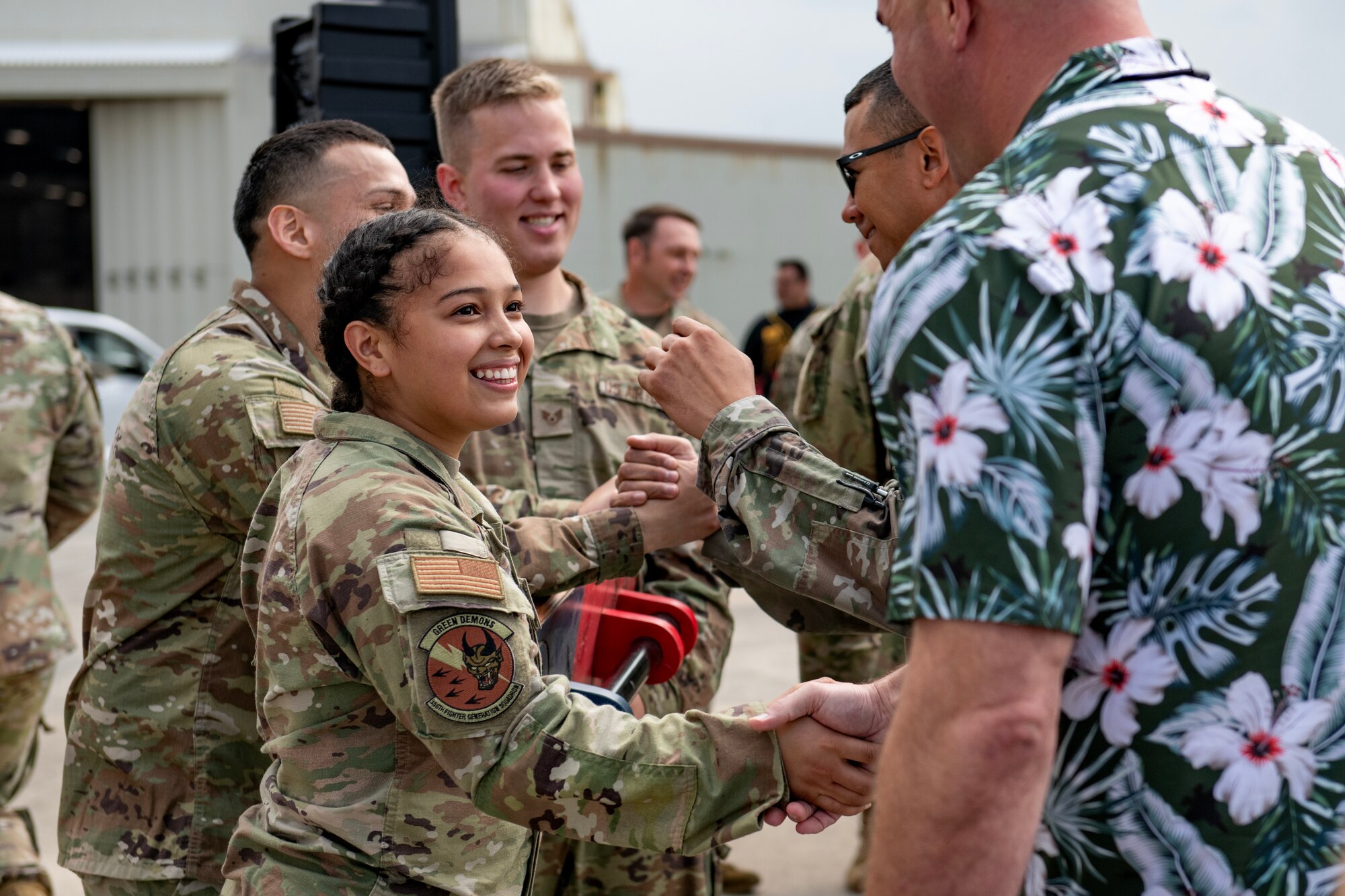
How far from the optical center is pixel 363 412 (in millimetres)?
2113

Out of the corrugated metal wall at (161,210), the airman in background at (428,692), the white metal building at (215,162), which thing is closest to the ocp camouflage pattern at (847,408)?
the airman in background at (428,692)

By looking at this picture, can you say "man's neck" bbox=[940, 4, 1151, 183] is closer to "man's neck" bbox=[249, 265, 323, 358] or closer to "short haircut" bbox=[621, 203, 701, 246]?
"man's neck" bbox=[249, 265, 323, 358]

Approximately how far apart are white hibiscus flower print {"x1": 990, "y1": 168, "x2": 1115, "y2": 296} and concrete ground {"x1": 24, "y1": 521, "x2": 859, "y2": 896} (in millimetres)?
4004

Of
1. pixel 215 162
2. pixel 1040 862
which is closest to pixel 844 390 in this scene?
pixel 1040 862

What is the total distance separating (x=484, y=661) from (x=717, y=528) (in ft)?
3.64

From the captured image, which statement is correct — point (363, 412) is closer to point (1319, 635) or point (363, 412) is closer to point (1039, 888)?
point (1039, 888)

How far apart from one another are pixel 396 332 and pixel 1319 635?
136 cm

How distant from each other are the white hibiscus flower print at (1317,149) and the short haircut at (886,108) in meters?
1.12

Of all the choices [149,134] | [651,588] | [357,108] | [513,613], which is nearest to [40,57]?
[149,134]

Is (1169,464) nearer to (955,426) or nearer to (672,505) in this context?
(955,426)

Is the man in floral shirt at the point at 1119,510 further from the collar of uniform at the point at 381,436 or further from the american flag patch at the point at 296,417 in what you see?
the american flag patch at the point at 296,417

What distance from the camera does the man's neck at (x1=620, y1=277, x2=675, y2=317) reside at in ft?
24.5

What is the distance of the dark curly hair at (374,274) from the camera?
208 centimetres

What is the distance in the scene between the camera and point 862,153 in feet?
8.48
